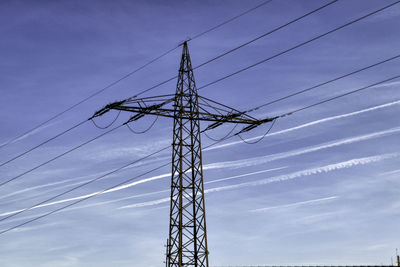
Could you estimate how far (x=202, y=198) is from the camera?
39719mm

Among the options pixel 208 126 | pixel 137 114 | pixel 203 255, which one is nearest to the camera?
pixel 203 255

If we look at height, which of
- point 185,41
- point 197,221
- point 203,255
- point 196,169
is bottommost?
point 203,255

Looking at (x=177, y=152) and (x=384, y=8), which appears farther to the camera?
(x=177, y=152)

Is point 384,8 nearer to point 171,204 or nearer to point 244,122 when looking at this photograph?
point 244,122

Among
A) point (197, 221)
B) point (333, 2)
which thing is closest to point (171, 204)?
point (197, 221)

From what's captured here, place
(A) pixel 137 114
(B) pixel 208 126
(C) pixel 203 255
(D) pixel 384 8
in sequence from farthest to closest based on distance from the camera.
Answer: (B) pixel 208 126, (A) pixel 137 114, (C) pixel 203 255, (D) pixel 384 8

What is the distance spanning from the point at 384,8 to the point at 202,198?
2051 cm

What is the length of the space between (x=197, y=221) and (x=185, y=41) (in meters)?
17.1

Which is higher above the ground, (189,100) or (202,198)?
(189,100)

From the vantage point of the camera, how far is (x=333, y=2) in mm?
27922

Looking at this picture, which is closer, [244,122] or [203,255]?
[203,255]

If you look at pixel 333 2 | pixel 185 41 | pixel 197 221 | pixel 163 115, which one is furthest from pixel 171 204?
pixel 333 2

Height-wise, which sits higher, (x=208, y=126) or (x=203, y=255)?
(x=208, y=126)

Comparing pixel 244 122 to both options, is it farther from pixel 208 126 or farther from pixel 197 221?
pixel 197 221
